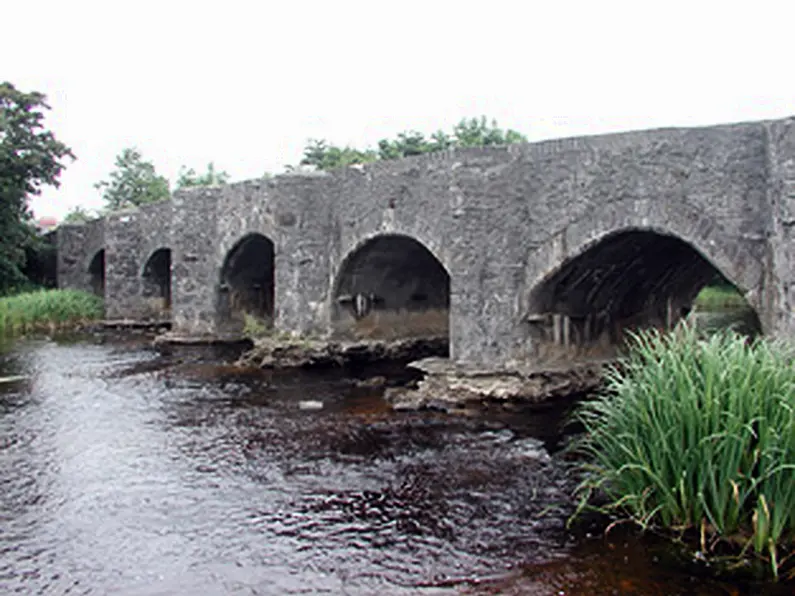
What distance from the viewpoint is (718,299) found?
26.6 metres

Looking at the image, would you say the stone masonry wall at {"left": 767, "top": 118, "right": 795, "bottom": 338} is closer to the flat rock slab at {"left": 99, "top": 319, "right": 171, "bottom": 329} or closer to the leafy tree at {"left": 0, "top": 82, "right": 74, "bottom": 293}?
the flat rock slab at {"left": 99, "top": 319, "right": 171, "bottom": 329}

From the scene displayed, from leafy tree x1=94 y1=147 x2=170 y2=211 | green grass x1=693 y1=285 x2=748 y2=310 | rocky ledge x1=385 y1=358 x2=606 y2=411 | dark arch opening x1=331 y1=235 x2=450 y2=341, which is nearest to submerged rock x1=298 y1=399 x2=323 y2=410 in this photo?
rocky ledge x1=385 y1=358 x2=606 y2=411

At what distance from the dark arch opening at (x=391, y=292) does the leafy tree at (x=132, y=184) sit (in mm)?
24024

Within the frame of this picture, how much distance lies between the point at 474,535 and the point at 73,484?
396cm

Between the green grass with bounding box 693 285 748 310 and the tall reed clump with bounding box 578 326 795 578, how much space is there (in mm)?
21065

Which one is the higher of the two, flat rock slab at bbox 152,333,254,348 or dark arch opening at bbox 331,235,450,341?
dark arch opening at bbox 331,235,450,341

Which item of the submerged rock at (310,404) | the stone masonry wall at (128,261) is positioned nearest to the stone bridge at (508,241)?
the submerged rock at (310,404)

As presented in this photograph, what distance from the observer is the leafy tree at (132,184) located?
36.9m

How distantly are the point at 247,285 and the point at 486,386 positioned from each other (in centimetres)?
890

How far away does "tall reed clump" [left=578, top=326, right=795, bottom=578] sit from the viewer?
5.02 metres

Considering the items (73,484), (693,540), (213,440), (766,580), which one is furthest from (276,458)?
(766,580)

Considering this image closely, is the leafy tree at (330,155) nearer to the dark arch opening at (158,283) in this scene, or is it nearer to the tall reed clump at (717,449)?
Answer: the dark arch opening at (158,283)

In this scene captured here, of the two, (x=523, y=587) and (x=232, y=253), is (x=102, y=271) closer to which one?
(x=232, y=253)

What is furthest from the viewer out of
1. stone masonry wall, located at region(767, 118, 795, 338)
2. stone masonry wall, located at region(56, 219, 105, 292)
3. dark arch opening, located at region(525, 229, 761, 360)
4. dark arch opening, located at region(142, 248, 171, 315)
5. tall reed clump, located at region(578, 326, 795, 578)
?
stone masonry wall, located at region(56, 219, 105, 292)
